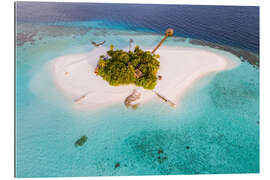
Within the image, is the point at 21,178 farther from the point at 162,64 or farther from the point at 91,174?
the point at 162,64

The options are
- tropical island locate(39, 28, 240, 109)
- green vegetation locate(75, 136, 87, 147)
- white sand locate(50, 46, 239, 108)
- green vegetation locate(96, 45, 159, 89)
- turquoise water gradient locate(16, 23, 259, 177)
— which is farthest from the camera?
white sand locate(50, 46, 239, 108)

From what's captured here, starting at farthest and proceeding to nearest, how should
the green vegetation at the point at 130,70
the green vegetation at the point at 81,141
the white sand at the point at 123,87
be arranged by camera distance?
the white sand at the point at 123,87, the green vegetation at the point at 130,70, the green vegetation at the point at 81,141

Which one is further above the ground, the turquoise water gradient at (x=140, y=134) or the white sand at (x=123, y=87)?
the white sand at (x=123, y=87)

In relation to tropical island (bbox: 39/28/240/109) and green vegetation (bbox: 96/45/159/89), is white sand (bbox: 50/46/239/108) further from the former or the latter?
green vegetation (bbox: 96/45/159/89)

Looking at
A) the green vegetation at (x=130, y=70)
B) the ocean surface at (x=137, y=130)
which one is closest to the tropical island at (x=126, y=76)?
the green vegetation at (x=130, y=70)

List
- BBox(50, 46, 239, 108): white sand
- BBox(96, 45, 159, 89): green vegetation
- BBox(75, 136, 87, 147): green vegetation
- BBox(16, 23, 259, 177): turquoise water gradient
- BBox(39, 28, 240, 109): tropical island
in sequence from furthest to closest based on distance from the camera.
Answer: BBox(50, 46, 239, 108): white sand, BBox(39, 28, 240, 109): tropical island, BBox(96, 45, 159, 89): green vegetation, BBox(75, 136, 87, 147): green vegetation, BBox(16, 23, 259, 177): turquoise water gradient

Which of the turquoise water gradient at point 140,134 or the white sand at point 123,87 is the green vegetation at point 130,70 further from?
the turquoise water gradient at point 140,134

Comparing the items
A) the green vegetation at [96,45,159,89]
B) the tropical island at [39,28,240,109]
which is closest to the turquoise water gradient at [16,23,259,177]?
the tropical island at [39,28,240,109]

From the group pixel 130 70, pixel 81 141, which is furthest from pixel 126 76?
pixel 81 141

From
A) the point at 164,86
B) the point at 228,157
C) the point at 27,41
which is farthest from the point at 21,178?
the point at 27,41
